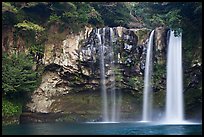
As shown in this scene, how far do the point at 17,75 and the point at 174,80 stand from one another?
8.81m

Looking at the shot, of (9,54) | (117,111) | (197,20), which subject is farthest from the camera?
(117,111)

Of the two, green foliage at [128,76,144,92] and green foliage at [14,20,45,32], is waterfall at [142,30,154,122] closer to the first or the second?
green foliage at [128,76,144,92]

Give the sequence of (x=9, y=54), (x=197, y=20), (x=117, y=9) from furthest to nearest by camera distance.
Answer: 1. (x=117, y=9)
2. (x=9, y=54)
3. (x=197, y=20)

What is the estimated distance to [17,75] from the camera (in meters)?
18.9

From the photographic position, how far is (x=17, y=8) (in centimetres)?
2067

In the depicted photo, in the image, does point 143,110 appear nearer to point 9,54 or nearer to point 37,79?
point 37,79

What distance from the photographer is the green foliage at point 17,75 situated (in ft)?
61.8

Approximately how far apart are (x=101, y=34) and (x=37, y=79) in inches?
185

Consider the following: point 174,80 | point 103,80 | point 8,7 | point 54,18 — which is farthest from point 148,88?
point 8,7

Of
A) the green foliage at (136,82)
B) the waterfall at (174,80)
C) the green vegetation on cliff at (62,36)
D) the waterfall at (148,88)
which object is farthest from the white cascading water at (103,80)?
the waterfall at (174,80)

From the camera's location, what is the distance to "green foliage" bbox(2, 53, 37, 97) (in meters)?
18.8

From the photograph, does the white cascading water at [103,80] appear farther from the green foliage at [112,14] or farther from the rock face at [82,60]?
the green foliage at [112,14]

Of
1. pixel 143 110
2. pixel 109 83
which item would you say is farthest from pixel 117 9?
pixel 143 110

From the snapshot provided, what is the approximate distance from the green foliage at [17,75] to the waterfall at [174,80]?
7734mm
